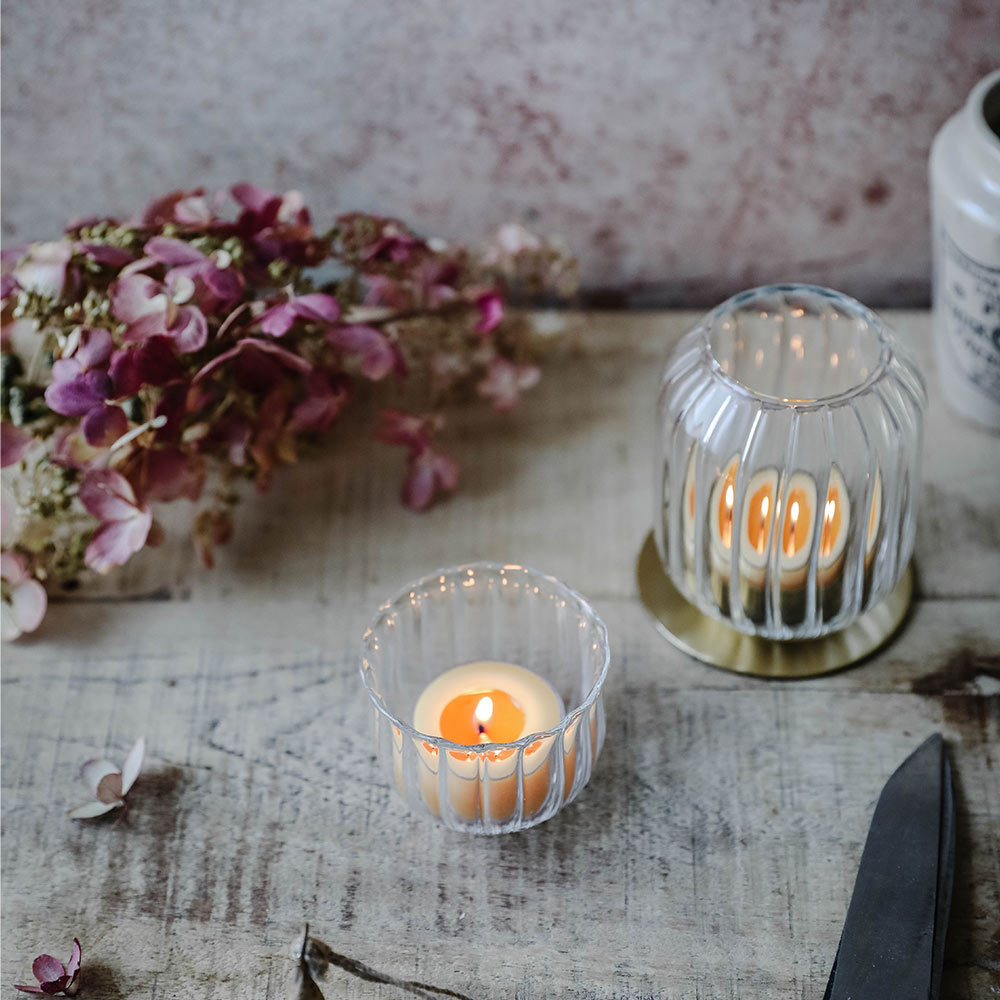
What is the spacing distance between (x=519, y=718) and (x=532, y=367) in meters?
0.27

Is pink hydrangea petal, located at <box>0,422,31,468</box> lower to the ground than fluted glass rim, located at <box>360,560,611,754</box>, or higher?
higher

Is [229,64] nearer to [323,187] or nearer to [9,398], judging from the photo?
[323,187]

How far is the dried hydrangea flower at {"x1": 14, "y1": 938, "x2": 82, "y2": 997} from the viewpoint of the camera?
51 cm

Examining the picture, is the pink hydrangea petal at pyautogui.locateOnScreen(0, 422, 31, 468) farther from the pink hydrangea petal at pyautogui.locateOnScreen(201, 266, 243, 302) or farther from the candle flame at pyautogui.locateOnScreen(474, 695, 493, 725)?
the candle flame at pyautogui.locateOnScreen(474, 695, 493, 725)

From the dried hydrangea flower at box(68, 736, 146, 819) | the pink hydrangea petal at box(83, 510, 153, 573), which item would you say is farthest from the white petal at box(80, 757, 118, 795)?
the pink hydrangea petal at box(83, 510, 153, 573)

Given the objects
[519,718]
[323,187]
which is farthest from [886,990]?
[323,187]

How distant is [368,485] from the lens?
0.73 m

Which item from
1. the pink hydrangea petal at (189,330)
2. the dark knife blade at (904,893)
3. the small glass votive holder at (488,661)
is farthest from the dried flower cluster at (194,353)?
the dark knife blade at (904,893)

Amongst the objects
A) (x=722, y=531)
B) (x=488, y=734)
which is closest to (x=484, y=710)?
(x=488, y=734)

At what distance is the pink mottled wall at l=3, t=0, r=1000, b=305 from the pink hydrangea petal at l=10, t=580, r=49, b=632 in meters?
0.30

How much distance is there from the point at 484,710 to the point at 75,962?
229 mm

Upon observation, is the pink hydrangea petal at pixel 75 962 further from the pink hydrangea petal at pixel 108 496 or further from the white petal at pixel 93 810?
the pink hydrangea petal at pixel 108 496

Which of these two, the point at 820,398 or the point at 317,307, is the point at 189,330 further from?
the point at 820,398

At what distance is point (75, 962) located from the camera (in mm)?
524
